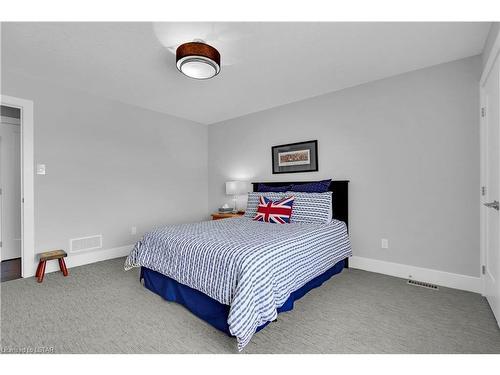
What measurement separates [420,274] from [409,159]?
4.31 ft

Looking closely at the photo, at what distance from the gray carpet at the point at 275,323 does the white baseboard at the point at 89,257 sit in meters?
0.43

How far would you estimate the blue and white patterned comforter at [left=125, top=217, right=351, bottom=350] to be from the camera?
1580 millimetres

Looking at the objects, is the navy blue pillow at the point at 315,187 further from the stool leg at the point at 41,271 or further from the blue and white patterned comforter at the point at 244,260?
the stool leg at the point at 41,271

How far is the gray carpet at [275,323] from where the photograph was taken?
5.26ft

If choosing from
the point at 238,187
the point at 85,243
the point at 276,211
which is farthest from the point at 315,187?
the point at 85,243

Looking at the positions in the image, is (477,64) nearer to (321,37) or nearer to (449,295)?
(321,37)

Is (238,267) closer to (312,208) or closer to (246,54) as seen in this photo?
(312,208)

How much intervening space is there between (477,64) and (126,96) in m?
4.27

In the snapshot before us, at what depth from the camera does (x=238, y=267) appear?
1.66 meters

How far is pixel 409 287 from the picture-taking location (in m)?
2.53

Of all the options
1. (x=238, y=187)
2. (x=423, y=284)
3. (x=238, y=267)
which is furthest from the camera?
(x=238, y=187)

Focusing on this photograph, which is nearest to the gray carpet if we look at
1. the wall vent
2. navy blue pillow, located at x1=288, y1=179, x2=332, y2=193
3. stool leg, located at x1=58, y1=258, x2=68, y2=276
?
stool leg, located at x1=58, y1=258, x2=68, y2=276
